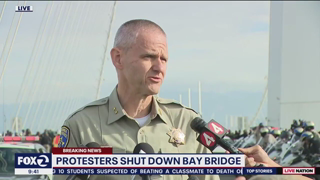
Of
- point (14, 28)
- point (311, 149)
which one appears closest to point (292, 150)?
Result: point (311, 149)

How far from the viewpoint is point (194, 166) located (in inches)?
135

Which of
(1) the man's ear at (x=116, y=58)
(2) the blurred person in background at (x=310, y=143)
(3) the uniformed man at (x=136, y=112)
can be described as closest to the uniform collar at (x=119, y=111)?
(3) the uniformed man at (x=136, y=112)

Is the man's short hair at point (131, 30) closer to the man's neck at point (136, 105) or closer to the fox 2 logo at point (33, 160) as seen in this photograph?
the man's neck at point (136, 105)

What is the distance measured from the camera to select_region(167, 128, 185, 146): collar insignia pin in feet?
11.9

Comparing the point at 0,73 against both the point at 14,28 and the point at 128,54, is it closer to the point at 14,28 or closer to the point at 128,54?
the point at 14,28

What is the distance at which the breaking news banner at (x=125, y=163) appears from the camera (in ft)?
11.0

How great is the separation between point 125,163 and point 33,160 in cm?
46

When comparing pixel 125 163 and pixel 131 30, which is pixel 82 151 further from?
pixel 131 30

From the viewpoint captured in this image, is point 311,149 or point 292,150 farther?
point 292,150

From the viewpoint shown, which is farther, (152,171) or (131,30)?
(131,30)

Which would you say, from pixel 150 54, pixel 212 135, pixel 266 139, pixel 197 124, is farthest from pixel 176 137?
pixel 266 139

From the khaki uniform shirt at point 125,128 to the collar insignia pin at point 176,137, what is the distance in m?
0.02

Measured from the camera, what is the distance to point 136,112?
372 cm

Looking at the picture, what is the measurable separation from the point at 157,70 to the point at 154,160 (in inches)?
18.3
